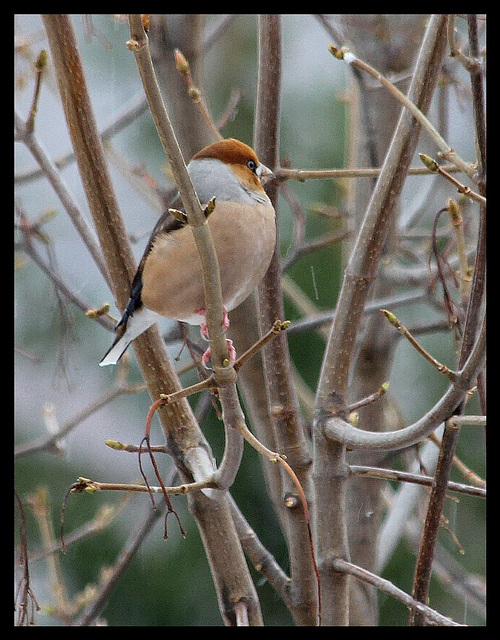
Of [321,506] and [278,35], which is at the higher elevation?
[278,35]

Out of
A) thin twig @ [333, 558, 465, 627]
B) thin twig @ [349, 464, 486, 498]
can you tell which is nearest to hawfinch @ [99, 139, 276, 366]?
thin twig @ [349, 464, 486, 498]

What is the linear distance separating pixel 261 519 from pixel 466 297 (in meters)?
1.85

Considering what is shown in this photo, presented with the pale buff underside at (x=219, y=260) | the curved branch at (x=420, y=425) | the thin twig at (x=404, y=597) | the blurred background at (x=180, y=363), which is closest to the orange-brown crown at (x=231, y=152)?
the pale buff underside at (x=219, y=260)

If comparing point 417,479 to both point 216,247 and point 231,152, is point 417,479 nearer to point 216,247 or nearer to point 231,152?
point 216,247

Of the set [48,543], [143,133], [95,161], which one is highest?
[143,133]

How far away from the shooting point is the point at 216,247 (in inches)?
59.5

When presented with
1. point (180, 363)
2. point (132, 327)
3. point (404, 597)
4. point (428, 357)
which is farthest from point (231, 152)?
point (180, 363)

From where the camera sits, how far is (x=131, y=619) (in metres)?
3.39

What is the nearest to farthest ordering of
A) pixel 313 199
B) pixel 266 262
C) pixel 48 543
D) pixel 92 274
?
1. pixel 266 262
2. pixel 48 543
3. pixel 92 274
4. pixel 313 199

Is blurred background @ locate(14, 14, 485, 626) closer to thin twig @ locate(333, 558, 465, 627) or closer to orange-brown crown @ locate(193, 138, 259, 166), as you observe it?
orange-brown crown @ locate(193, 138, 259, 166)

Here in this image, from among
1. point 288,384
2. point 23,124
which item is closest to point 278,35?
point 23,124

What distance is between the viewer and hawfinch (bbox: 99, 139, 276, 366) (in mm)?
1515

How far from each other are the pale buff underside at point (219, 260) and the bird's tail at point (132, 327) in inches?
2.5

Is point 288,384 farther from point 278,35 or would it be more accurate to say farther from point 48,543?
point 48,543
